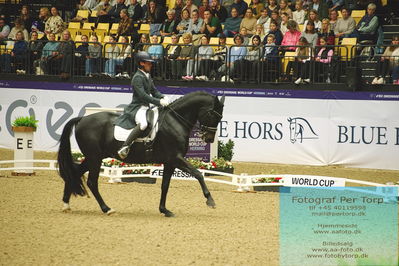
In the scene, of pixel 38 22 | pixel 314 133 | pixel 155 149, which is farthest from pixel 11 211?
pixel 38 22

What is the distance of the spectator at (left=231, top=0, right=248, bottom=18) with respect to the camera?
2314cm

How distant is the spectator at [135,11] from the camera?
24894mm

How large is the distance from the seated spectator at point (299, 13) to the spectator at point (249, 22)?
1.13 metres

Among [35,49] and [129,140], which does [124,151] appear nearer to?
[129,140]

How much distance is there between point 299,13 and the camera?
2225 cm

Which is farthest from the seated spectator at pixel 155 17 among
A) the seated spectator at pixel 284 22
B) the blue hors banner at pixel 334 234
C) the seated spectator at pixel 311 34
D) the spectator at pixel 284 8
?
the blue hors banner at pixel 334 234

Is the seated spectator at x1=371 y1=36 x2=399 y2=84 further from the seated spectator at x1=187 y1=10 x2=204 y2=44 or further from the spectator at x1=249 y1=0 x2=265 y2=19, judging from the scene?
the seated spectator at x1=187 y1=10 x2=204 y2=44

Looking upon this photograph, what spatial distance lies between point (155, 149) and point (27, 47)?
12.2 meters

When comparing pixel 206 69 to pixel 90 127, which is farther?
pixel 206 69

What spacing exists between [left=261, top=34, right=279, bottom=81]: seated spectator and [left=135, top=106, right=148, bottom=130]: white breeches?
818 centimetres

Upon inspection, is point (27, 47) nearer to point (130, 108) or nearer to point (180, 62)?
point (180, 62)

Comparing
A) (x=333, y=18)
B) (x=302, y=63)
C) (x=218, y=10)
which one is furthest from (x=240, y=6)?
Answer: (x=302, y=63)

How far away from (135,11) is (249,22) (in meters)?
4.29

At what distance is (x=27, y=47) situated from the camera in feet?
78.9
